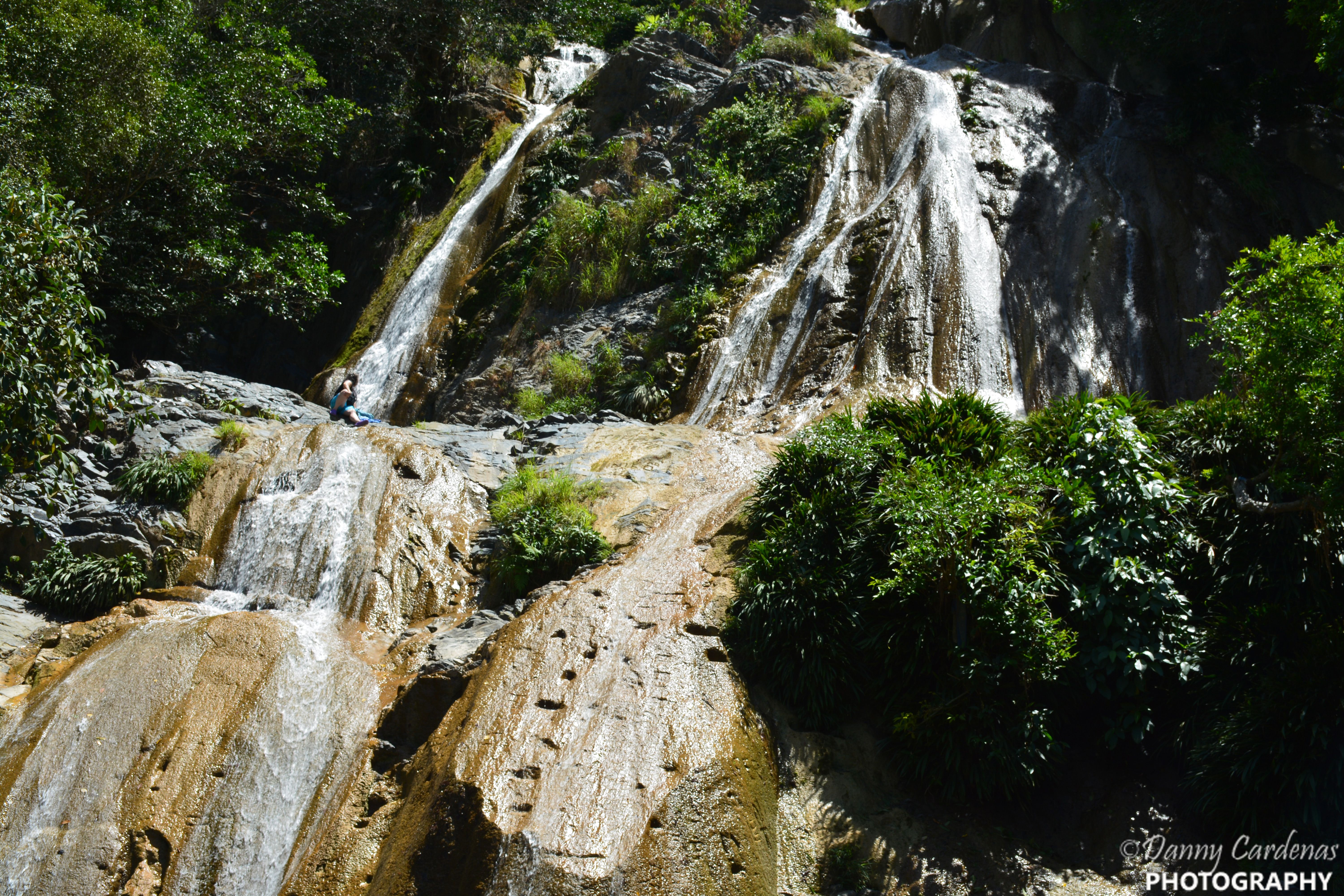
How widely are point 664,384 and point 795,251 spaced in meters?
4.32

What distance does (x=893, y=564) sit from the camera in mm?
8359

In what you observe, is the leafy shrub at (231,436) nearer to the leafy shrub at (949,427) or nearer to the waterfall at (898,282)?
the waterfall at (898,282)

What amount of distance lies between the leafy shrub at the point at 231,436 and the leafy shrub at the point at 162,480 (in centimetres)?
59

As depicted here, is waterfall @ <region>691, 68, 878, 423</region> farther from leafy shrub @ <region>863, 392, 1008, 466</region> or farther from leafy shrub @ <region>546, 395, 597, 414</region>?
leafy shrub @ <region>863, 392, 1008, 466</region>

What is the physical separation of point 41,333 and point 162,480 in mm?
3674

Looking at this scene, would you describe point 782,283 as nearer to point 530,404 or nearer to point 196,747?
point 530,404

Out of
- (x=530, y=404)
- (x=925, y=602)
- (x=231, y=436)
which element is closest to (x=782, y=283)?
(x=530, y=404)

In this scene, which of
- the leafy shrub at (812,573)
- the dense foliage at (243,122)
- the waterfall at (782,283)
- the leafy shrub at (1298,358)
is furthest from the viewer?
the waterfall at (782,283)

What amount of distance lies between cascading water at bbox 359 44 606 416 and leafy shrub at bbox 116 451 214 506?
7.82 m

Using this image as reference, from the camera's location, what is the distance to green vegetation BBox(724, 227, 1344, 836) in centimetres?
683

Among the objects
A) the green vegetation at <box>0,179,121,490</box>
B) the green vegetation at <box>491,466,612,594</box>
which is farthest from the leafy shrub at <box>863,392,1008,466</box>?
the green vegetation at <box>0,179,121,490</box>

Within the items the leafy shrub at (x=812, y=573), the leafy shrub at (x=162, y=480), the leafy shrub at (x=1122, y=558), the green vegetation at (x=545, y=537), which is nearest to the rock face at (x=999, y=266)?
the green vegetation at (x=545, y=537)

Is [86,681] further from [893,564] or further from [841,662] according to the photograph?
[893,564]

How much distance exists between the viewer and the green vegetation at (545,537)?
414 inches
